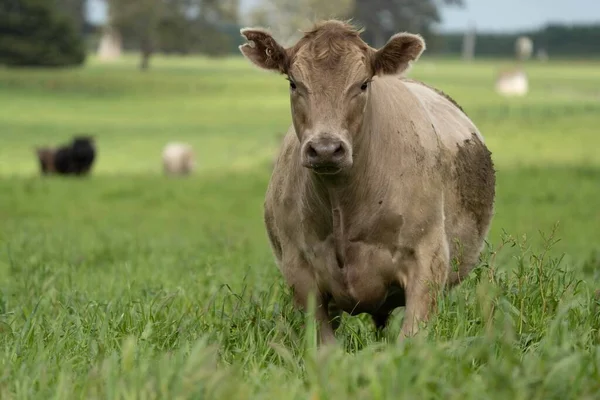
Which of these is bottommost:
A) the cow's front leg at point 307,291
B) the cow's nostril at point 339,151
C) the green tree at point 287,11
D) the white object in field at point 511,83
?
the white object in field at point 511,83

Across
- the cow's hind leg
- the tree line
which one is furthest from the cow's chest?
the tree line

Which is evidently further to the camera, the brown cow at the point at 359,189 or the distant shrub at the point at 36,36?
the distant shrub at the point at 36,36

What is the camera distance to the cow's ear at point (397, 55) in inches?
236

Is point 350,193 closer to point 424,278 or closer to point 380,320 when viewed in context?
point 424,278

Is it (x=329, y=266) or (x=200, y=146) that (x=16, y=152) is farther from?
(x=329, y=266)

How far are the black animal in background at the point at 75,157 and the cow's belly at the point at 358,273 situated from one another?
28.2 m

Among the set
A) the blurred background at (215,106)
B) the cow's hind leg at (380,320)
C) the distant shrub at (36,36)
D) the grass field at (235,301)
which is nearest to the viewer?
the grass field at (235,301)

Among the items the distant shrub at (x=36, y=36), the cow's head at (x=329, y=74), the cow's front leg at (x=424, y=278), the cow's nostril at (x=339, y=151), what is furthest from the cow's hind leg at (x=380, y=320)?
the distant shrub at (x=36, y=36)

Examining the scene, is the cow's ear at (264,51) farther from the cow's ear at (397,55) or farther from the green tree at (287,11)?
the green tree at (287,11)

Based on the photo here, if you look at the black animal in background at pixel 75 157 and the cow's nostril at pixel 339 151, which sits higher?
the cow's nostril at pixel 339 151

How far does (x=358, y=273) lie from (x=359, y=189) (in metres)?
0.49

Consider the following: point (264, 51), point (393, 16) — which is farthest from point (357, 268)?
point (393, 16)

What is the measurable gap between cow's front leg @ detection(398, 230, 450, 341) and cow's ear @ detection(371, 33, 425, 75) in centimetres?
99

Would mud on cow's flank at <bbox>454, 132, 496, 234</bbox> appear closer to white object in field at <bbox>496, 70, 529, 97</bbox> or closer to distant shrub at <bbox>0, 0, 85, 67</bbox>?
white object in field at <bbox>496, 70, 529, 97</bbox>
